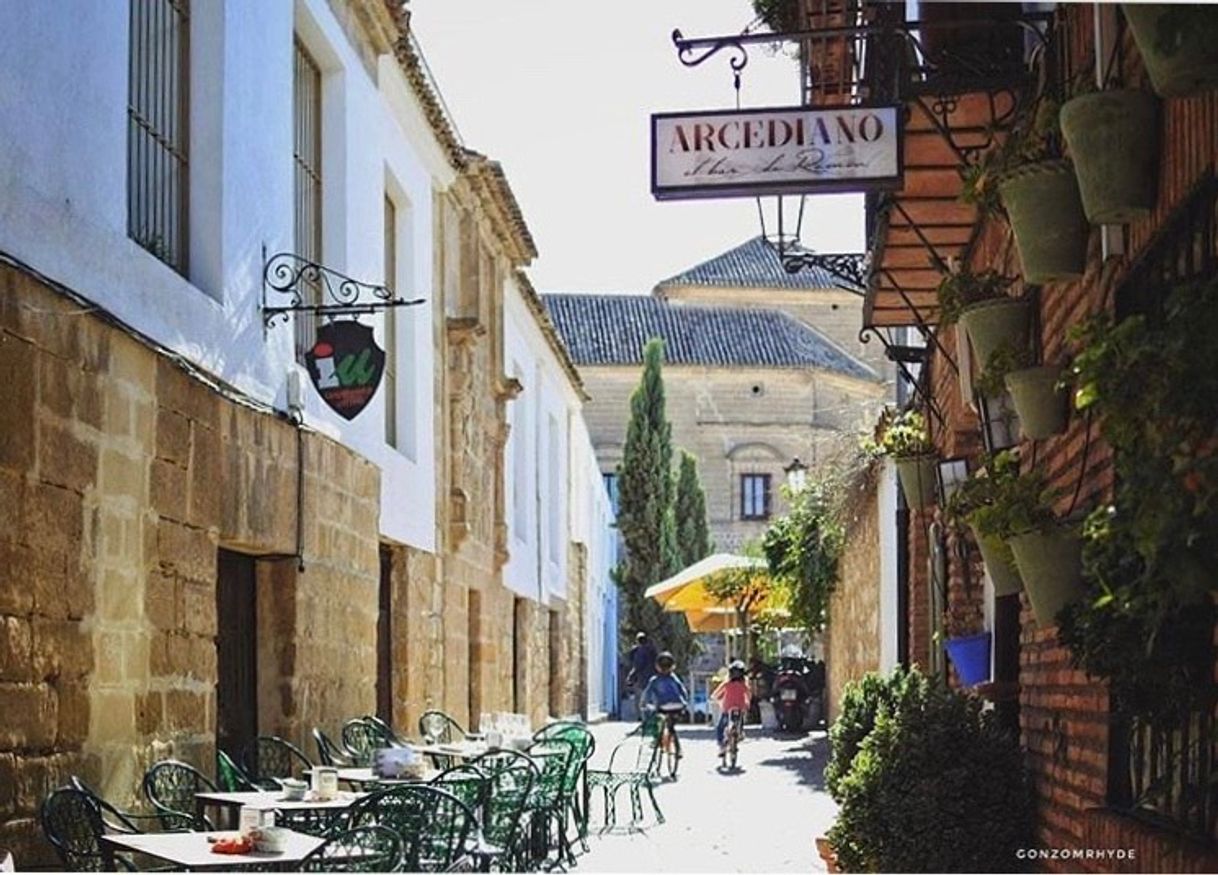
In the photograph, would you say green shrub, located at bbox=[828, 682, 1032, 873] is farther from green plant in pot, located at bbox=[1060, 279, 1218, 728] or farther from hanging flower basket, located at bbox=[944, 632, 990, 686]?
green plant in pot, located at bbox=[1060, 279, 1218, 728]

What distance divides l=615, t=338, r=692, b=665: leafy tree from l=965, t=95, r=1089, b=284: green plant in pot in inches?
1538

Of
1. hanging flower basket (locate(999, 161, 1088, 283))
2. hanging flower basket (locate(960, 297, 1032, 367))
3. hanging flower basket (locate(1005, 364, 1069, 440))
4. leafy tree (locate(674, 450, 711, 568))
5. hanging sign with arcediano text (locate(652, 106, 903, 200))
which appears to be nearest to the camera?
hanging flower basket (locate(999, 161, 1088, 283))

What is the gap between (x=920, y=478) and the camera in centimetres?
1151

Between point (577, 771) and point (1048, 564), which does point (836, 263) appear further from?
point (1048, 564)

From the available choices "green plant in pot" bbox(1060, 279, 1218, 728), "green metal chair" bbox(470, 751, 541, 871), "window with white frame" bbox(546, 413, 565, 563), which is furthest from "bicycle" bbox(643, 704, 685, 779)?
"green plant in pot" bbox(1060, 279, 1218, 728)

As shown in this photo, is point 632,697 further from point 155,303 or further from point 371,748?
point 155,303

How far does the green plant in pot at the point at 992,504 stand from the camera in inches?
227

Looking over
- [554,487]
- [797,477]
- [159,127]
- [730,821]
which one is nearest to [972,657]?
[159,127]

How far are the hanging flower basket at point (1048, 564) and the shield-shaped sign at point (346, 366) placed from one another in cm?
580

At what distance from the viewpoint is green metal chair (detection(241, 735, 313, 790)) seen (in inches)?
413

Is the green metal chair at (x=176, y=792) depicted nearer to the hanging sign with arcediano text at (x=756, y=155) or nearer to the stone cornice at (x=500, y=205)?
the hanging sign with arcediano text at (x=756, y=155)

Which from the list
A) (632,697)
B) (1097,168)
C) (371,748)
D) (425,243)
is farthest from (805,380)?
(1097,168)

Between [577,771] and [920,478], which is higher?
[920,478]

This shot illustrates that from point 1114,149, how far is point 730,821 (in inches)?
440
